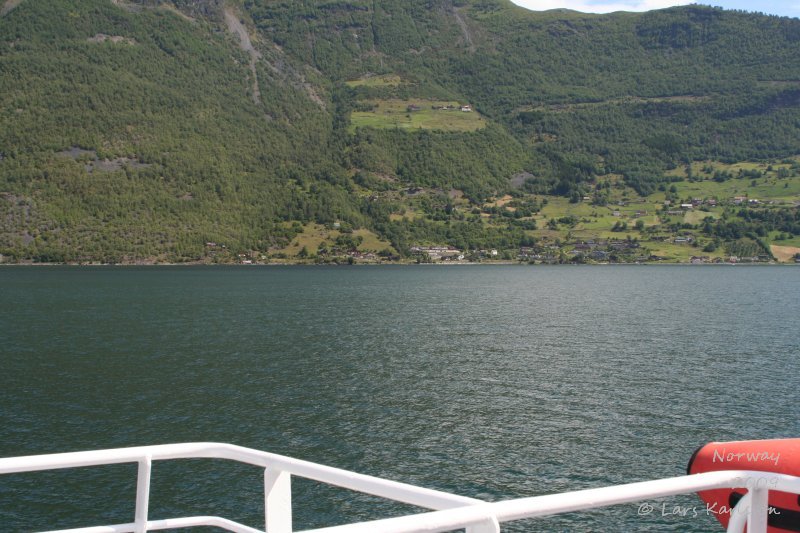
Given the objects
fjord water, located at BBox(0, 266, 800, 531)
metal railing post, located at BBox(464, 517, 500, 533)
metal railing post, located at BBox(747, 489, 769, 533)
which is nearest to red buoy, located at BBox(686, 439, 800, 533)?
metal railing post, located at BBox(747, 489, 769, 533)

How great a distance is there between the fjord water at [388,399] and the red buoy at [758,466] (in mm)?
3406

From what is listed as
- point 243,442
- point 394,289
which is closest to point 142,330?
point 243,442

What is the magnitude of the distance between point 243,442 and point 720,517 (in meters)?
31.6

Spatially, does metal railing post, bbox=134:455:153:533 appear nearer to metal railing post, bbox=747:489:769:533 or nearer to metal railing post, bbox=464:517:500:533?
metal railing post, bbox=464:517:500:533

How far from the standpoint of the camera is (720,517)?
22.7ft

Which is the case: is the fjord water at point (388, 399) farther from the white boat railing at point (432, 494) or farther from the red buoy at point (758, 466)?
the white boat railing at point (432, 494)

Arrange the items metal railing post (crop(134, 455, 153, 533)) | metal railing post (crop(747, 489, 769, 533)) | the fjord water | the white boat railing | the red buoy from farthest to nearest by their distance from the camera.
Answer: the fjord water → metal railing post (crop(134, 455, 153, 533)) → the red buoy → metal railing post (crop(747, 489, 769, 533)) → the white boat railing

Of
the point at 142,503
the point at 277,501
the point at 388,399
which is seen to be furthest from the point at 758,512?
the point at 388,399

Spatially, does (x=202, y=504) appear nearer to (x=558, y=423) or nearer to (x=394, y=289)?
(x=558, y=423)

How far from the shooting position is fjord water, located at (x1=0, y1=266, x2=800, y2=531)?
94.1 feet

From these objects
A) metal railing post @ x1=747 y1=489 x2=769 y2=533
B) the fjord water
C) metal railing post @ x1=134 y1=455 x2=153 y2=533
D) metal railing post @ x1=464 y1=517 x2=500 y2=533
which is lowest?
the fjord water

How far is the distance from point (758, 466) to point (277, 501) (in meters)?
4.56

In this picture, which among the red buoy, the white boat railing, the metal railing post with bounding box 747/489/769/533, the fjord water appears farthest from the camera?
the fjord water

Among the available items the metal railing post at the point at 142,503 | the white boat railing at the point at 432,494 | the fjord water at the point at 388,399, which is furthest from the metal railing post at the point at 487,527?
the fjord water at the point at 388,399
